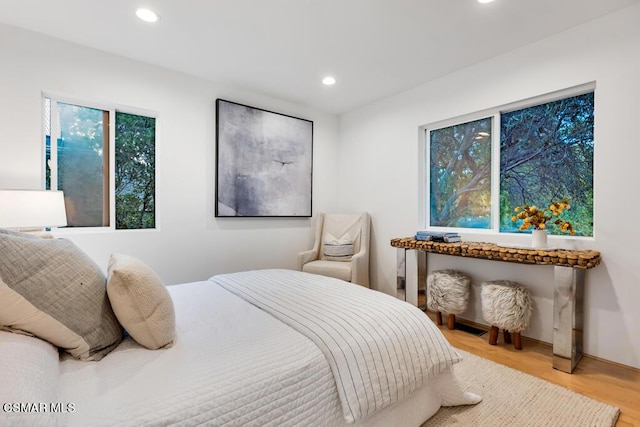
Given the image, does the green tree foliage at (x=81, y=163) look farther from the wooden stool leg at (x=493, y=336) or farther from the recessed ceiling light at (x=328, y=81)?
the wooden stool leg at (x=493, y=336)

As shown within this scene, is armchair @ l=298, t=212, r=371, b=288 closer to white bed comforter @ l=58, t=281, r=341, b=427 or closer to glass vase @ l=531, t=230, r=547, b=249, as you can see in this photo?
glass vase @ l=531, t=230, r=547, b=249

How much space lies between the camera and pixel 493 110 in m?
2.83

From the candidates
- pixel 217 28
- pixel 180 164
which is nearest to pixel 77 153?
pixel 180 164

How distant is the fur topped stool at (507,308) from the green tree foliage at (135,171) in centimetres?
314

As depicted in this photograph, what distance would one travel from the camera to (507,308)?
234 cm

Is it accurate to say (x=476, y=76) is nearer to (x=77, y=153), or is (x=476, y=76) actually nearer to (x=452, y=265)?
(x=452, y=265)

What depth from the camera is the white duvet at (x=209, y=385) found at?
770mm

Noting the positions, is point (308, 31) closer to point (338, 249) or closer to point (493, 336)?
point (338, 249)

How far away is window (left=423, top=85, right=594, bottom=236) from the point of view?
241 cm

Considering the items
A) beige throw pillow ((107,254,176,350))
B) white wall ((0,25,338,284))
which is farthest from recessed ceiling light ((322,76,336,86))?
beige throw pillow ((107,254,176,350))

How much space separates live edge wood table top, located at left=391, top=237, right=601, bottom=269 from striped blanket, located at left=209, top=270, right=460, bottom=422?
1128 mm

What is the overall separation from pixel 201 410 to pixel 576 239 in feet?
9.08

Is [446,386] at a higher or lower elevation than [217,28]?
lower

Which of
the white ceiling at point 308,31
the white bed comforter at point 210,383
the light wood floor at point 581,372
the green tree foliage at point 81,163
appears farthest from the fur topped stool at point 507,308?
the green tree foliage at point 81,163
